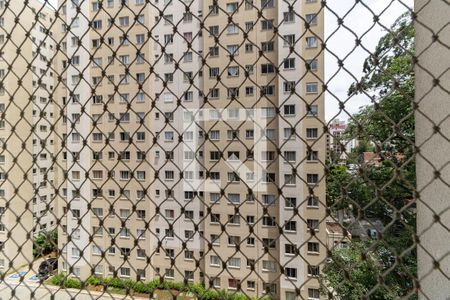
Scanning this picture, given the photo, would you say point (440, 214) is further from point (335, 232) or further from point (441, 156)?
point (335, 232)

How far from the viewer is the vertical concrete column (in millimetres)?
456

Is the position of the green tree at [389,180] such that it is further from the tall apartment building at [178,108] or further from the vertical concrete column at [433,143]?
the tall apartment building at [178,108]

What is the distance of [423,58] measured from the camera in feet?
1.64

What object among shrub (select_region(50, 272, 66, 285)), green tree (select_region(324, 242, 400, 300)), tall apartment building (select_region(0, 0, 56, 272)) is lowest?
shrub (select_region(50, 272, 66, 285))

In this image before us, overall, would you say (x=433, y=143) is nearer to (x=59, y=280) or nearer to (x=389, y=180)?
(x=389, y=180)

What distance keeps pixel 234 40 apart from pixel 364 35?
79 centimetres

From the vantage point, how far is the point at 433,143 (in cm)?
49

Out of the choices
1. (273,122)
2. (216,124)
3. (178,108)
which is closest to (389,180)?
(273,122)

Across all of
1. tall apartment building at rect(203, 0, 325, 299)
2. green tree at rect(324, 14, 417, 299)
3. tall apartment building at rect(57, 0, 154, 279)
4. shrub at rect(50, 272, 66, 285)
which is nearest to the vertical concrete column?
green tree at rect(324, 14, 417, 299)

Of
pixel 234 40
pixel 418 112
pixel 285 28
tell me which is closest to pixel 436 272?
pixel 418 112

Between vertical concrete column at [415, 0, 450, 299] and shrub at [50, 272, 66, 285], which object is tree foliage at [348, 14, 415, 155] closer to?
vertical concrete column at [415, 0, 450, 299]

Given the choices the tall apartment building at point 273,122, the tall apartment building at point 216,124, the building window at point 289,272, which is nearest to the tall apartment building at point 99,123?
the tall apartment building at point 216,124

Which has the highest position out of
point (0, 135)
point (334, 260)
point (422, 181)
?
point (422, 181)

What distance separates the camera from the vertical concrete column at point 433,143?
46 centimetres
